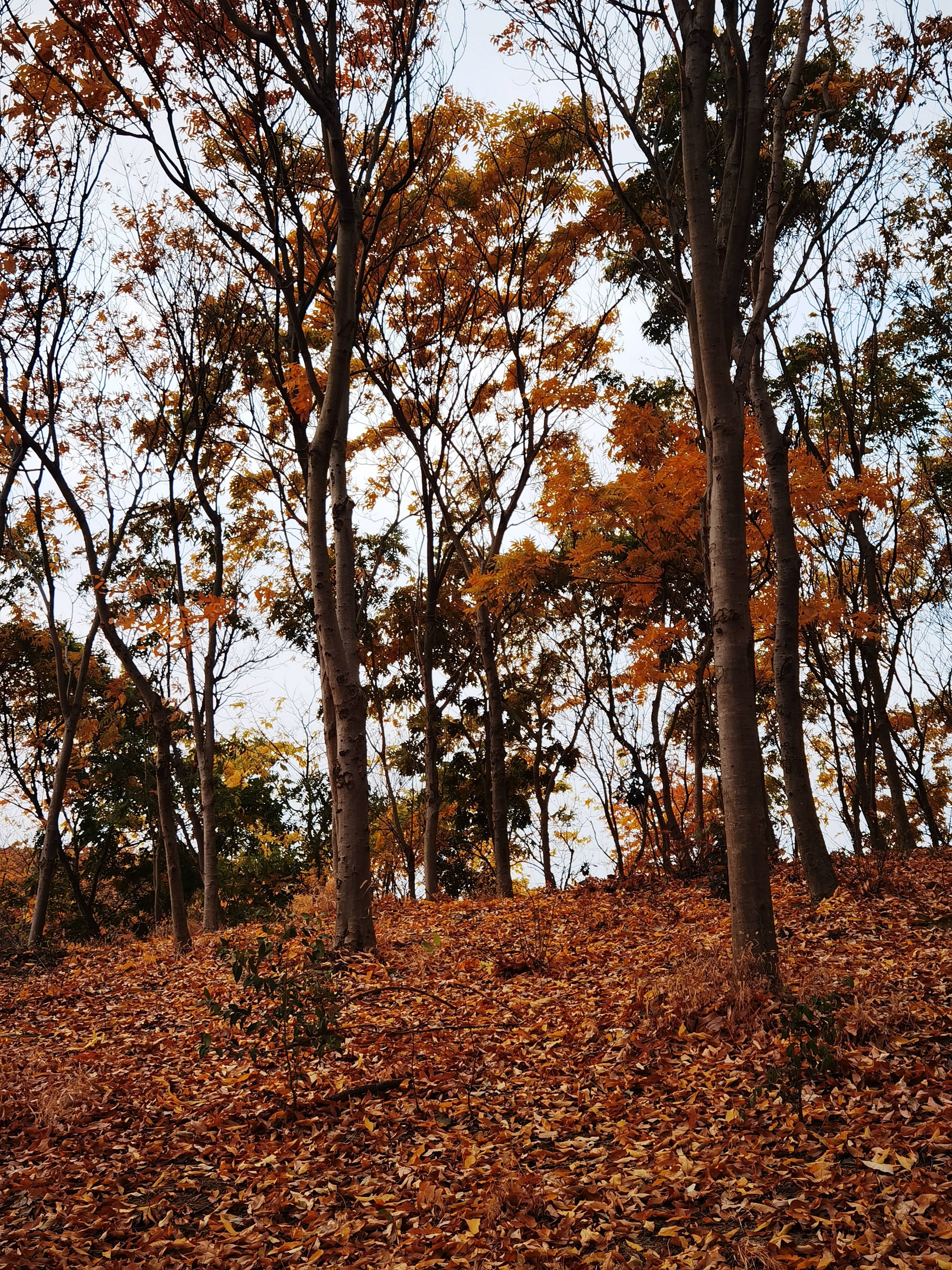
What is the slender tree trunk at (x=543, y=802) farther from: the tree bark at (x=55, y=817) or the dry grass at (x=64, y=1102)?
the dry grass at (x=64, y=1102)

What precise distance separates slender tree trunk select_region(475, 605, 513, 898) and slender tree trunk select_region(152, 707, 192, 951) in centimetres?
390

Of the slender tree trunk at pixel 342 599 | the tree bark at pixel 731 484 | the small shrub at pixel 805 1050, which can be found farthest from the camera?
the slender tree trunk at pixel 342 599

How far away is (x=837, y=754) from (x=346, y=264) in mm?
10847

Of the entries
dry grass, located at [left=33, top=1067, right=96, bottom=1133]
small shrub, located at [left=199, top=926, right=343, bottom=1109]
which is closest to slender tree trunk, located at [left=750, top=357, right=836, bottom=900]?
small shrub, located at [left=199, top=926, right=343, bottom=1109]

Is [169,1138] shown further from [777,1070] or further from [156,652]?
[156,652]

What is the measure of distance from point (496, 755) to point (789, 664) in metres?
4.70

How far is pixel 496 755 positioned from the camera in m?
10.8

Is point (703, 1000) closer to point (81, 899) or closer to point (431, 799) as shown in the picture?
point (431, 799)

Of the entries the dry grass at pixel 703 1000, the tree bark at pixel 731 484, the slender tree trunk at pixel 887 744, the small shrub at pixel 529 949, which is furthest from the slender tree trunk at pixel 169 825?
the slender tree trunk at pixel 887 744

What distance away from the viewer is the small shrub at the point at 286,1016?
4.29m

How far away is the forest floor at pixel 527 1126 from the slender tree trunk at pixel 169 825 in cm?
217

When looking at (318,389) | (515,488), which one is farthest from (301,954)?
(515,488)

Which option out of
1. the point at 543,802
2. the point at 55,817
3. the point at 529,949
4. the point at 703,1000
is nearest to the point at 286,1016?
the point at 703,1000

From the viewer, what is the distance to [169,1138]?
387 centimetres
